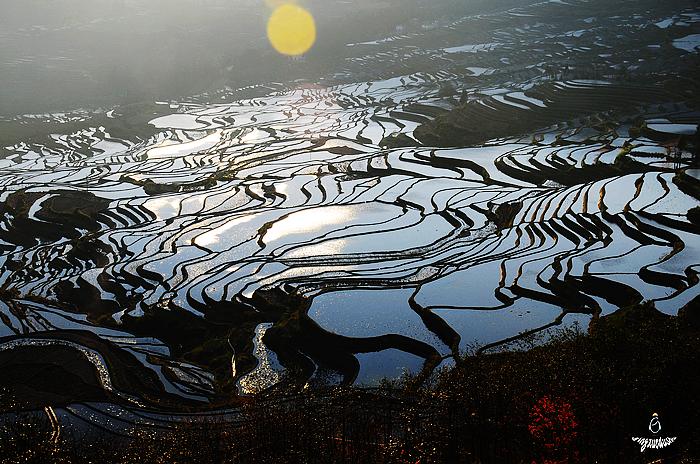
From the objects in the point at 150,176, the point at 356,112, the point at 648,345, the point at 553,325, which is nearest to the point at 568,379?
the point at 648,345

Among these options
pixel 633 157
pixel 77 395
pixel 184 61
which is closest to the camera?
pixel 77 395

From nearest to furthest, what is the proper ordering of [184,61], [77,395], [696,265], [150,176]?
[77,395], [696,265], [150,176], [184,61]

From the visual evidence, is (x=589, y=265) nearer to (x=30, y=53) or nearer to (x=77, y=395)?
(x=77, y=395)
